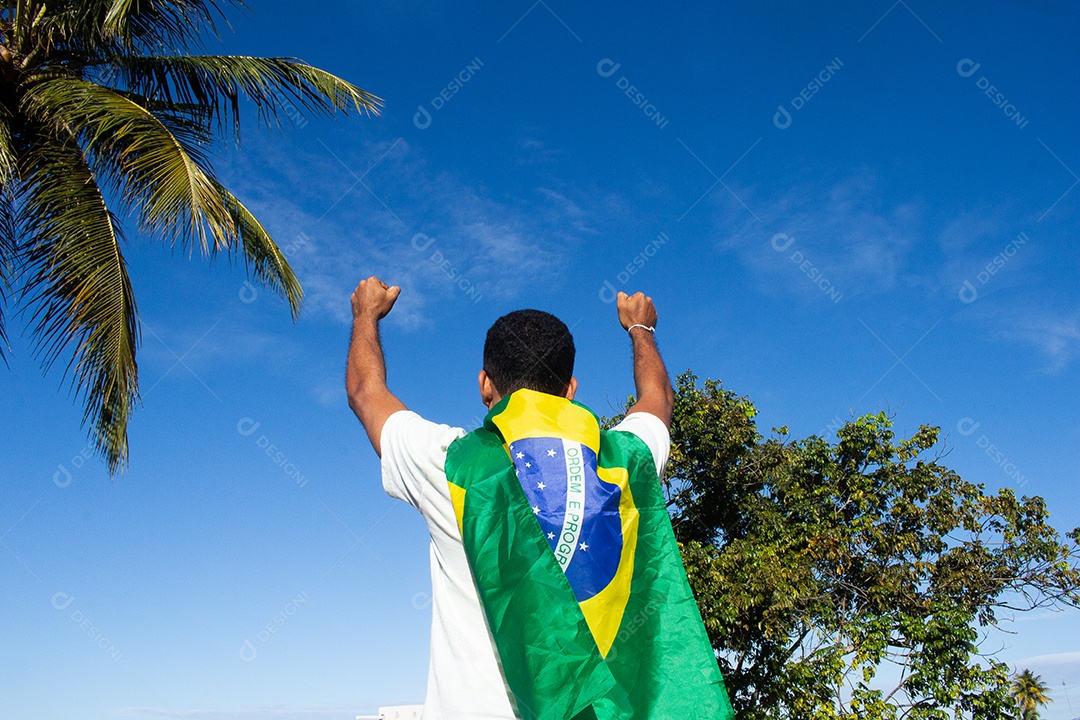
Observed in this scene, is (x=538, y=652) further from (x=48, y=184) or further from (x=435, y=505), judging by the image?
(x=48, y=184)

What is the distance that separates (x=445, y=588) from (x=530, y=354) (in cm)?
58

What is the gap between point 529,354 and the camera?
79.3 inches

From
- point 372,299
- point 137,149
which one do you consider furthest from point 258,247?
point 372,299

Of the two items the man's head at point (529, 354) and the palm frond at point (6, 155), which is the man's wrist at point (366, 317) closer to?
the man's head at point (529, 354)

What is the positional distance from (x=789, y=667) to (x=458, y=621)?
1234 cm

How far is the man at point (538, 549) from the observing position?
1666 mm

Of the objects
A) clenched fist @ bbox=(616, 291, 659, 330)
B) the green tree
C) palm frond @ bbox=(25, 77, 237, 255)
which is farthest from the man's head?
the green tree

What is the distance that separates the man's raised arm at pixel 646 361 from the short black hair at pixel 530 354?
270 mm

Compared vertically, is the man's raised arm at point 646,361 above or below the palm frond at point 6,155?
below

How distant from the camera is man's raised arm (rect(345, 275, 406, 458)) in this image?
2.02 m

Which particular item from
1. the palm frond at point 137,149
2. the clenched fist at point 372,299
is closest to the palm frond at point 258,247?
the palm frond at point 137,149

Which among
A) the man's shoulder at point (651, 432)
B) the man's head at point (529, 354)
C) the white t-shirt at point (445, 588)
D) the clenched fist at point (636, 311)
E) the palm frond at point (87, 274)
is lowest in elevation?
the white t-shirt at point (445, 588)

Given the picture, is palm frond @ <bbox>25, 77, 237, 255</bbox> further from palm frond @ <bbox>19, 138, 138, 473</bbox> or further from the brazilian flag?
the brazilian flag

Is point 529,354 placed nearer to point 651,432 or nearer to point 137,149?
point 651,432
